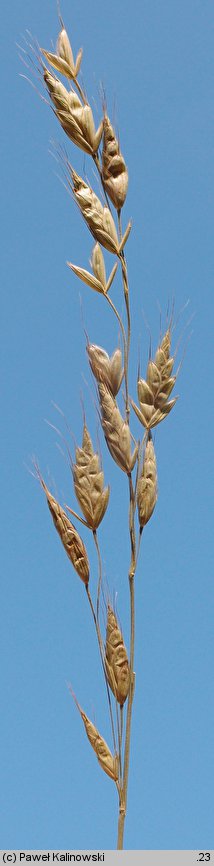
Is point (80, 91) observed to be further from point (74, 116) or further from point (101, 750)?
point (101, 750)

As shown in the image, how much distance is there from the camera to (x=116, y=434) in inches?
88.8

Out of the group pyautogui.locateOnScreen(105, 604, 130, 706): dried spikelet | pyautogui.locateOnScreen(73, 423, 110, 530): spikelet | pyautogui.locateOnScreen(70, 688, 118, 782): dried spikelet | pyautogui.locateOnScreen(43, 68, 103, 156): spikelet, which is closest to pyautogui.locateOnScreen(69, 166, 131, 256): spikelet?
pyautogui.locateOnScreen(43, 68, 103, 156): spikelet

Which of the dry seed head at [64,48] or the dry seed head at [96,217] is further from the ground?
the dry seed head at [64,48]

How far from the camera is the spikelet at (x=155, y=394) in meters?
2.32

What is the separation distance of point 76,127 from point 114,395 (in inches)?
28.1

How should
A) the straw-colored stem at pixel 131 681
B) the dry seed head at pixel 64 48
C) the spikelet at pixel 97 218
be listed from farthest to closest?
the dry seed head at pixel 64 48
the spikelet at pixel 97 218
the straw-colored stem at pixel 131 681

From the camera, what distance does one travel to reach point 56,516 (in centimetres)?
226

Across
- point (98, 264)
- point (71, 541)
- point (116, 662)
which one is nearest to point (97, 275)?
point (98, 264)

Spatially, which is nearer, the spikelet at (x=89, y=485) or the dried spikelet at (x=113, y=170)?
the spikelet at (x=89, y=485)

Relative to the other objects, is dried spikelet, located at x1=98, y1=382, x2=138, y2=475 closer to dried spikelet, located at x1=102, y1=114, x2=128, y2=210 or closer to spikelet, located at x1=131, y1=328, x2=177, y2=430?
spikelet, located at x1=131, y1=328, x2=177, y2=430

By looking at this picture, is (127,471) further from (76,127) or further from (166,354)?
(76,127)

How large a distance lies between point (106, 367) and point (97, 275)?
272 millimetres

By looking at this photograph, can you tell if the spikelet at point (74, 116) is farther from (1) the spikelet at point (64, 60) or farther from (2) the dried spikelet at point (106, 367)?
(2) the dried spikelet at point (106, 367)

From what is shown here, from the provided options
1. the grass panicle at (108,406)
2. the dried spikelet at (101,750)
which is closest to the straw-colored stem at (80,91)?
the grass panicle at (108,406)
